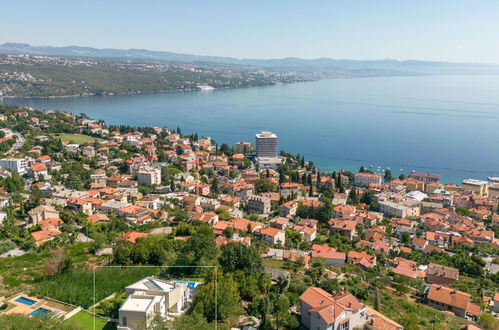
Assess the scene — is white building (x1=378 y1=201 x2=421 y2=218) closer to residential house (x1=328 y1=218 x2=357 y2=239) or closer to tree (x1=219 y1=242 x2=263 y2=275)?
residential house (x1=328 y1=218 x2=357 y2=239)

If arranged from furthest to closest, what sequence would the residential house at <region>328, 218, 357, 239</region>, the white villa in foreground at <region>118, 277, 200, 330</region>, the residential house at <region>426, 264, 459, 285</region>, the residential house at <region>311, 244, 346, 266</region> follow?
the residential house at <region>328, 218, 357, 239</region> → the residential house at <region>311, 244, 346, 266</region> → the residential house at <region>426, 264, 459, 285</region> → the white villa in foreground at <region>118, 277, 200, 330</region>

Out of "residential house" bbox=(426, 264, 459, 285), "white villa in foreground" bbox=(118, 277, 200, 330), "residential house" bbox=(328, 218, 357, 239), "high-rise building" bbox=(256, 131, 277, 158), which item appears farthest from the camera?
"high-rise building" bbox=(256, 131, 277, 158)

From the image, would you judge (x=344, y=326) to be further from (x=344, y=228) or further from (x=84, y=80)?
(x=84, y=80)

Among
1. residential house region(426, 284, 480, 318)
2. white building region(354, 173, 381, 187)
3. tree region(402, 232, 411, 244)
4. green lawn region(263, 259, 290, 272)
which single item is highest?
green lawn region(263, 259, 290, 272)

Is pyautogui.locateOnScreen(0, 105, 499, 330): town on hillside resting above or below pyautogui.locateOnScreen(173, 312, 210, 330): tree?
below

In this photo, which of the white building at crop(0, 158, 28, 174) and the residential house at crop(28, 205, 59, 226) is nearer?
the residential house at crop(28, 205, 59, 226)

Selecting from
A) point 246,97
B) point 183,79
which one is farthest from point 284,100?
point 183,79

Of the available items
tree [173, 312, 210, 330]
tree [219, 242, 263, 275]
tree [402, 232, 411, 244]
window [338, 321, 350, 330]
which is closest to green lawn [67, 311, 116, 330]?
tree [173, 312, 210, 330]

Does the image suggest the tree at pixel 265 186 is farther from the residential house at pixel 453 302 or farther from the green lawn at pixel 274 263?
the residential house at pixel 453 302
